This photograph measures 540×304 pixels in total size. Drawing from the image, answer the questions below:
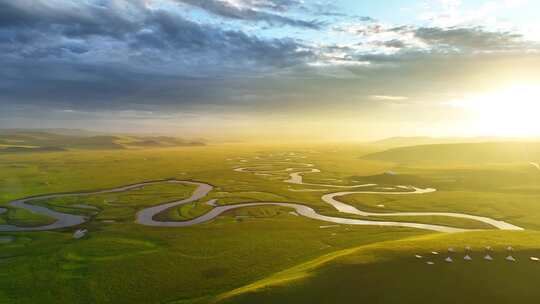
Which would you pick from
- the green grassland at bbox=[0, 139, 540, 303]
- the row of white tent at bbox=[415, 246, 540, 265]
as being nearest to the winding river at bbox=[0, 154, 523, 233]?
the green grassland at bbox=[0, 139, 540, 303]

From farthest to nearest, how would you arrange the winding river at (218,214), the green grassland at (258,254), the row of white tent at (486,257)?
the winding river at (218,214) → the row of white tent at (486,257) → the green grassland at (258,254)

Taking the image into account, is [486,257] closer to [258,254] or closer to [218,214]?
[258,254]

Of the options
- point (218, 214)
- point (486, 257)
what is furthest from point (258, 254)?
point (218, 214)

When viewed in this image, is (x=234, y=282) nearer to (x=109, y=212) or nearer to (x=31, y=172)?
(x=109, y=212)

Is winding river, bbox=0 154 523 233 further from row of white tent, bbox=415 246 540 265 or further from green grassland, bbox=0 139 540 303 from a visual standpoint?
row of white tent, bbox=415 246 540 265

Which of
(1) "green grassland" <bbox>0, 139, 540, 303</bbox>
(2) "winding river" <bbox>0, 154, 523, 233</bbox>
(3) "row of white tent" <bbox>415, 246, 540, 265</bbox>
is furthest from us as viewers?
(2) "winding river" <bbox>0, 154, 523, 233</bbox>

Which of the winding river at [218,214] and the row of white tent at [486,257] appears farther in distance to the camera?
the winding river at [218,214]

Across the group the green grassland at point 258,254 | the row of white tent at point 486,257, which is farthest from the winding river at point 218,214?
the row of white tent at point 486,257

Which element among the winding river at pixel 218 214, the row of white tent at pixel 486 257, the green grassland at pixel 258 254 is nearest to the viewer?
the green grassland at pixel 258 254

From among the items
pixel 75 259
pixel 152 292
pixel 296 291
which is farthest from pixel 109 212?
pixel 296 291

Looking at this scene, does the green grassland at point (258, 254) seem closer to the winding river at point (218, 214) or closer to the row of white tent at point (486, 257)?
the row of white tent at point (486, 257)

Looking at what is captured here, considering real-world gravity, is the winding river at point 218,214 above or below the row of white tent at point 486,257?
below
